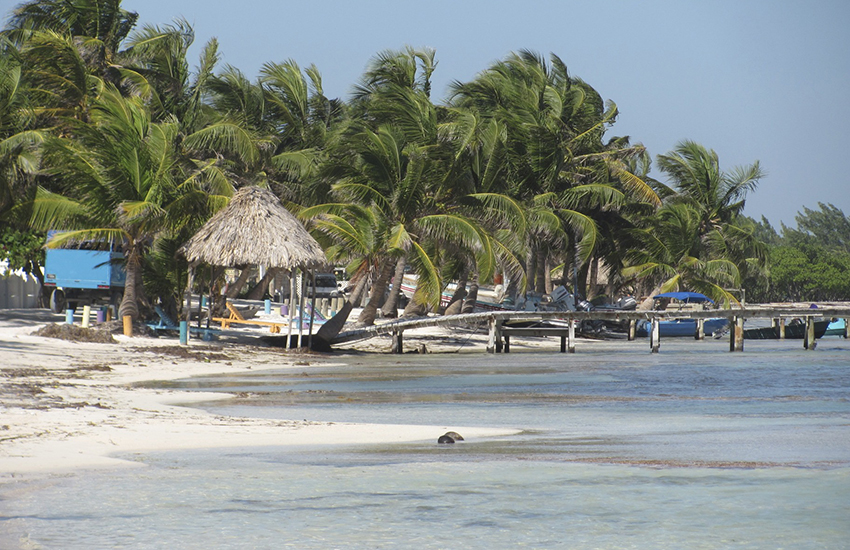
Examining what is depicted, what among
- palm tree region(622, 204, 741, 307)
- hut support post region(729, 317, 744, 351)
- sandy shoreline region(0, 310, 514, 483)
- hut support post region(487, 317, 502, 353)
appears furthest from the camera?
palm tree region(622, 204, 741, 307)

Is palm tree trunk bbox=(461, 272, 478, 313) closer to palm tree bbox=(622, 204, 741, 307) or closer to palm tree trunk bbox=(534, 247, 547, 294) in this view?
palm tree trunk bbox=(534, 247, 547, 294)

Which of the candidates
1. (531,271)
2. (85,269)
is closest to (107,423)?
(85,269)

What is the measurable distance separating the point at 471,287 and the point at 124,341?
52.9 ft

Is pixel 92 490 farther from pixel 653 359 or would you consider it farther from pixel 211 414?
pixel 653 359

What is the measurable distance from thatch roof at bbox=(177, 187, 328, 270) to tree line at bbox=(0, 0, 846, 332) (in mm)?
822

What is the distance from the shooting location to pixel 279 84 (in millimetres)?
33062

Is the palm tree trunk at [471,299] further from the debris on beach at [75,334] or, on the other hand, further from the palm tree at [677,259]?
the debris on beach at [75,334]

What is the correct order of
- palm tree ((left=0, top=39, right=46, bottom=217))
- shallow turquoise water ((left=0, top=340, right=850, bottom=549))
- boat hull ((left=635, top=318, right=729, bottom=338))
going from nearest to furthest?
shallow turquoise water ((left=0, top=340, right=850, bottom=549))
palm tree ((left=0, top=39, right=46, bottom=217))
boat hull ((left=635, top=318, right=729, bottom=338))

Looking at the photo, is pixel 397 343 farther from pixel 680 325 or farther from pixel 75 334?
pixel 680 325

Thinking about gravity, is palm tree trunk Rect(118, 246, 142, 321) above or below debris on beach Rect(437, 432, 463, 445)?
above

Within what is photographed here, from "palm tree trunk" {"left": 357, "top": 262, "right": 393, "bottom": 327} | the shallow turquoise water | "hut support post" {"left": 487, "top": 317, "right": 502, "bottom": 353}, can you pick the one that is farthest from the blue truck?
the shallow turquoise water

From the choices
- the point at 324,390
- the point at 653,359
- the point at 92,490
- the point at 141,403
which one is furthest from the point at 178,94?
the point at 92,490

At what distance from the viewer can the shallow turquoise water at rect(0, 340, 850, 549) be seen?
4.55 m

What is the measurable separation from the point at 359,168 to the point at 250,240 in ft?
20.5
